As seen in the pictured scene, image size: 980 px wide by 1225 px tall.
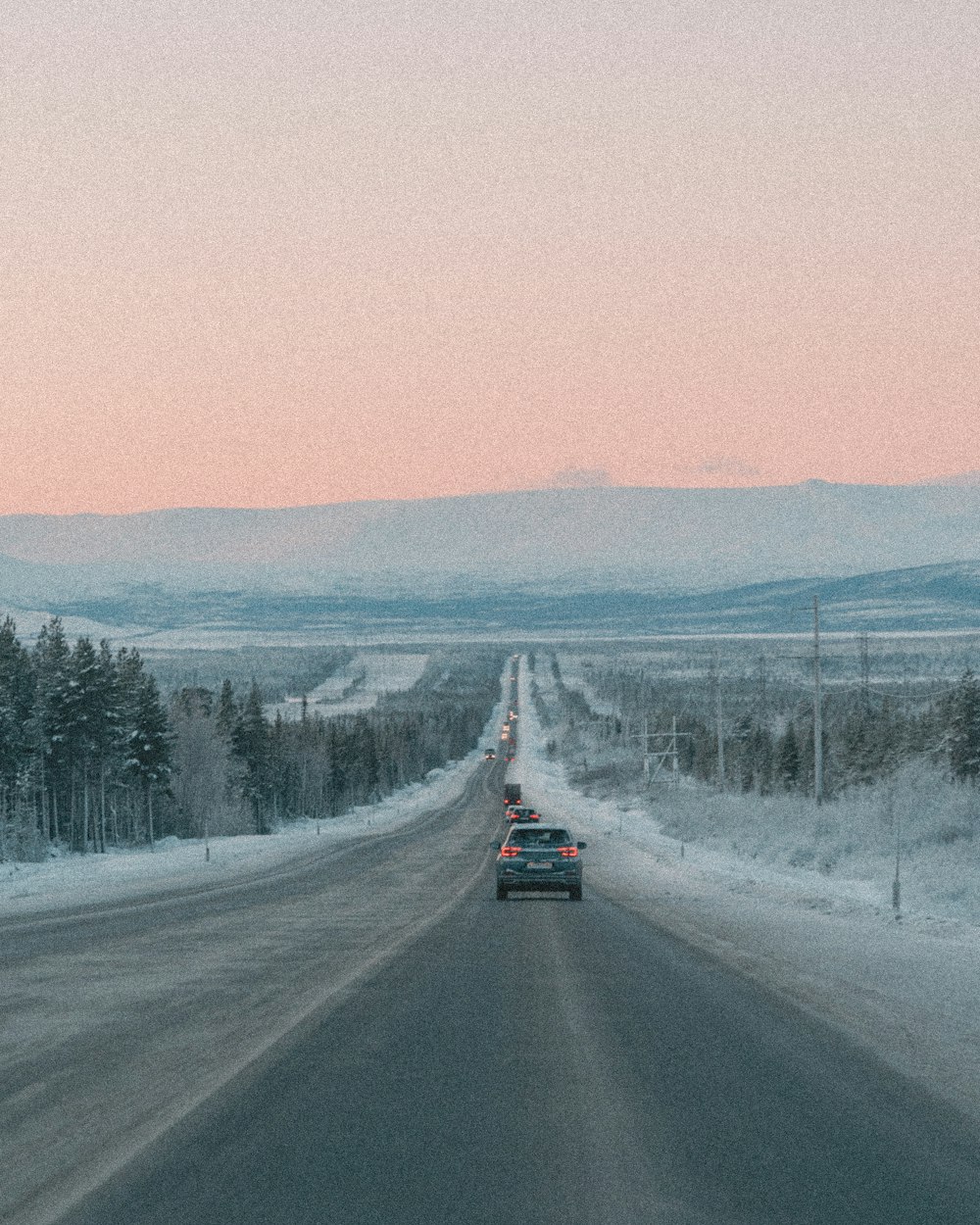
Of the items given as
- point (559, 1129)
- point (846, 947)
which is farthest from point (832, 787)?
point (559, 1129)

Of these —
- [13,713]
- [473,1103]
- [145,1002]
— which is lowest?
[13,713]

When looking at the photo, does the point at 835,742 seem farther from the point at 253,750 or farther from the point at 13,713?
the point at 13,713

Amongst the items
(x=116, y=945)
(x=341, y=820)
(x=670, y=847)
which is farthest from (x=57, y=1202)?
(x=341, y=820)

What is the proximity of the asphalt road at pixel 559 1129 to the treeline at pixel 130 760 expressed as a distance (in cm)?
5469

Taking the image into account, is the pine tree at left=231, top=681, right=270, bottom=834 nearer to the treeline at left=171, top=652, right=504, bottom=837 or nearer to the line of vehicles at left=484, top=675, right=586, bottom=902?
the treeline at left=171, top=652, right=504, bottom=837

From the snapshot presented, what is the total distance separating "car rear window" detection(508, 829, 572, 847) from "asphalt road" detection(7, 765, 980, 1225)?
11.8 meters

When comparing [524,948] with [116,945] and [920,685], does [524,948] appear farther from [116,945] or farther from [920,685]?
[920,685]

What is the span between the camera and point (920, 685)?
641 ft

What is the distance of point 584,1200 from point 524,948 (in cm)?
1327

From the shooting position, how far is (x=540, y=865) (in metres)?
30.6

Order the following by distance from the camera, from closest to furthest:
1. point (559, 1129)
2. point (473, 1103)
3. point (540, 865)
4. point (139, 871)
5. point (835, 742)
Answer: point (559, 1129) < point (473, 1103) < point (540, 865) < point (139, 871) < point (835, 742)

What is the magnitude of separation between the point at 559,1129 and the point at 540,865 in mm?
21779

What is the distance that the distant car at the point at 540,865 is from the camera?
100 ft

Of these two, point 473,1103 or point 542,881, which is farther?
point 542,881
